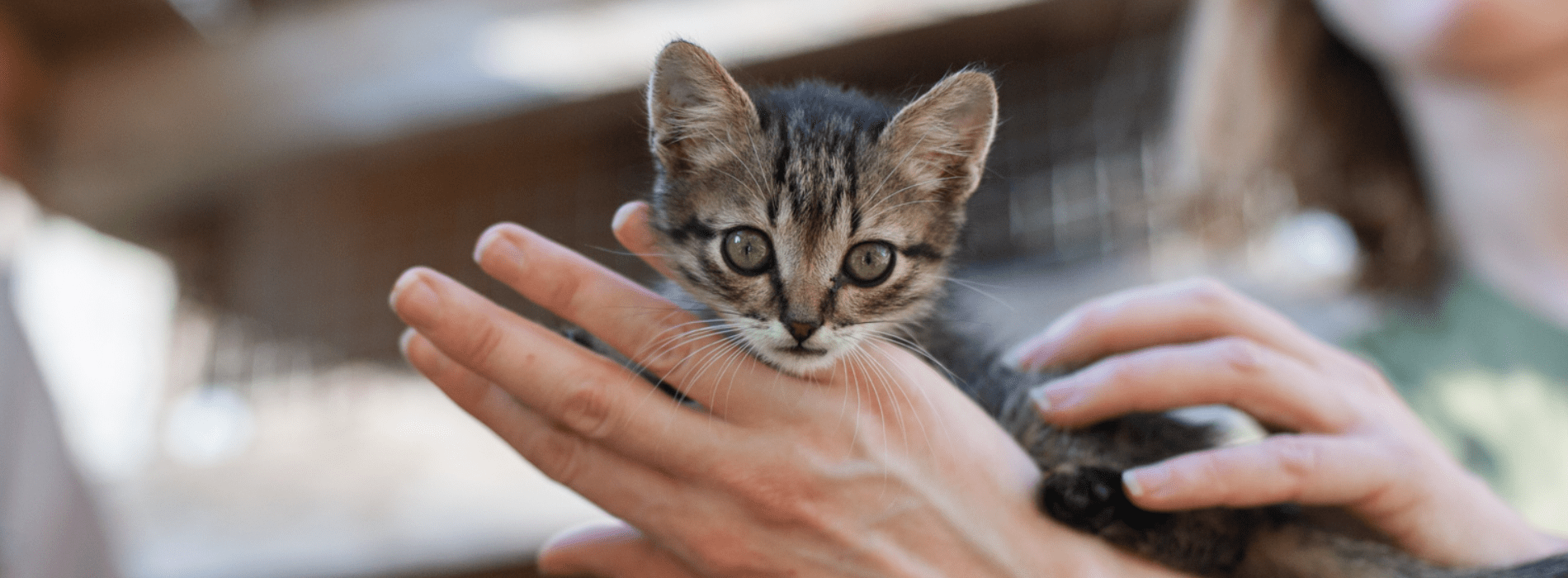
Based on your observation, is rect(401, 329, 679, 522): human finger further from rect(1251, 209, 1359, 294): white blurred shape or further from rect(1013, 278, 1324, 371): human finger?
rect(1251, 209, 1359, 294): white blurred shape

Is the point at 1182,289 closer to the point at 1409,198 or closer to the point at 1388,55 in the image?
the point at 1388,55

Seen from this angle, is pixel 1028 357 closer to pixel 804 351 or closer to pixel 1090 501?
pixel 1090 501

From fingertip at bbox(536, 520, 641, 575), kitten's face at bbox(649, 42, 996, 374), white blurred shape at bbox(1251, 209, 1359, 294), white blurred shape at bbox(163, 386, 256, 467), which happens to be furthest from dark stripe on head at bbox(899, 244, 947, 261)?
white blurred shape at bbox(163, 386, 256, 467)

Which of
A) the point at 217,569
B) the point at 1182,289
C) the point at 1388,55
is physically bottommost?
the point at 217,569

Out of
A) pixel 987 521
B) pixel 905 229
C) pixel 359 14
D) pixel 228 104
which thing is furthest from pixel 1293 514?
pixel 228 104

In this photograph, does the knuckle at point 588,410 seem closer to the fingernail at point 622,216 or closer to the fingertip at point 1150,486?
the fingernail at point 622,216
